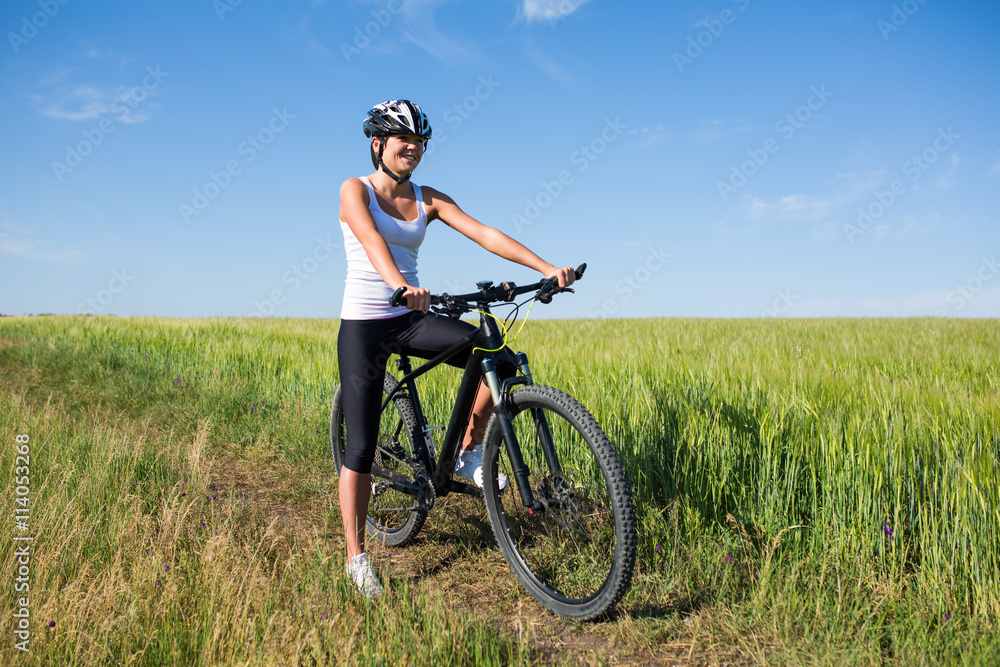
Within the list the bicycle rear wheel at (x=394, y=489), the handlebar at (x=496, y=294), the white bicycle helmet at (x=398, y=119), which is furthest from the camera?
the bicycle rear wheel at (x=394, y=489)

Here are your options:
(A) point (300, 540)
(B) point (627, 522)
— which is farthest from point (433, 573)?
A: (B) point (627, 522)

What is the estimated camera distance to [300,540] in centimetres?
366

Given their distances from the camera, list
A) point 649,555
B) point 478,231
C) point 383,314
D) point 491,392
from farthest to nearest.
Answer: point 478,231
point 383,314
point 649,555
point 491,392

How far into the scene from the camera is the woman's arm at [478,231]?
333cm

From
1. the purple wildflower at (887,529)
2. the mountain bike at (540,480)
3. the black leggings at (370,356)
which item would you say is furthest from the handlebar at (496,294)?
the purple wildflower at (887,529)

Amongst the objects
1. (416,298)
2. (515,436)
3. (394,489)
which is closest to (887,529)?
(515,436)

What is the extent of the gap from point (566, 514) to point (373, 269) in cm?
161

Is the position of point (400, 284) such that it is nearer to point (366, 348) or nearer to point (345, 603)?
point (366, 348)

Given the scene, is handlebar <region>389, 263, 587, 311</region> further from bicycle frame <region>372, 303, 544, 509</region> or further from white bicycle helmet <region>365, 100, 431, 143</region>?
white bicycle helmet <region>365, 100, 431, 143</region>

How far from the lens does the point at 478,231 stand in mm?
3490

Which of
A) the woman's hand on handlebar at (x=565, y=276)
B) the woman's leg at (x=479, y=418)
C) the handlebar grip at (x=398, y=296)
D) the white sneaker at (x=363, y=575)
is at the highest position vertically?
the woman's hand on handlebar at (x=565, y=276)

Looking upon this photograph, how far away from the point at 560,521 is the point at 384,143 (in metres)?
2.18

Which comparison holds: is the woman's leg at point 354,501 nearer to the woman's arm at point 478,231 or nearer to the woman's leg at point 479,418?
the woman's leg at point 479,418

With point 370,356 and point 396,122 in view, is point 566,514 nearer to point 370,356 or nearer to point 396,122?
point 370,356
